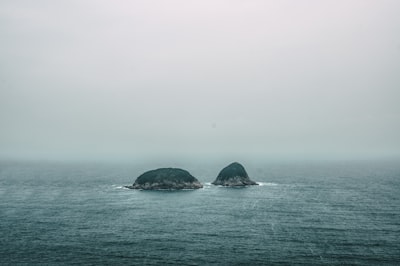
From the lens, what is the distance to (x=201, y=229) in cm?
7700

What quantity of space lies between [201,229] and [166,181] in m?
67.2

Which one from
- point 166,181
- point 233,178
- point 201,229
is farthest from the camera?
point 233,178

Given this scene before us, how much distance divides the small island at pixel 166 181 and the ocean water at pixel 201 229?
48.7ft

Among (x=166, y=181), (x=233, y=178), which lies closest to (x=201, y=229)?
(x=166, y=181)

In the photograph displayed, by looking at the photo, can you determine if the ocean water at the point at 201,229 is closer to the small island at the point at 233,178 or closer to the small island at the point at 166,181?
the small island at the point at 166,181

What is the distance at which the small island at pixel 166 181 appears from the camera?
142 metres

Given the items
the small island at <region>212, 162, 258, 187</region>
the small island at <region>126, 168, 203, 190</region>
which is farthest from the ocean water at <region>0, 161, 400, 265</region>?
the small island at <region>212, 162, 258, 187</region>

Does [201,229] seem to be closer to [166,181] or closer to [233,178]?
[166,181]

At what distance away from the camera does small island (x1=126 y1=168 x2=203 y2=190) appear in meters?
142

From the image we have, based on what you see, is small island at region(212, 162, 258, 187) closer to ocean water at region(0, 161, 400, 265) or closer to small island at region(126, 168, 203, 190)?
small island at region(126, 168, 203, 190)

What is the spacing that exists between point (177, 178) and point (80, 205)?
45.8m

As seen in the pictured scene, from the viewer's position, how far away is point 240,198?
11931 centimetres

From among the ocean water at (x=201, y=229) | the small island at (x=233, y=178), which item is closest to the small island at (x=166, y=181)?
the small island at (x=233, y=178)

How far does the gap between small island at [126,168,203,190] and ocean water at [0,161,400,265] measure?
48.7 feet
